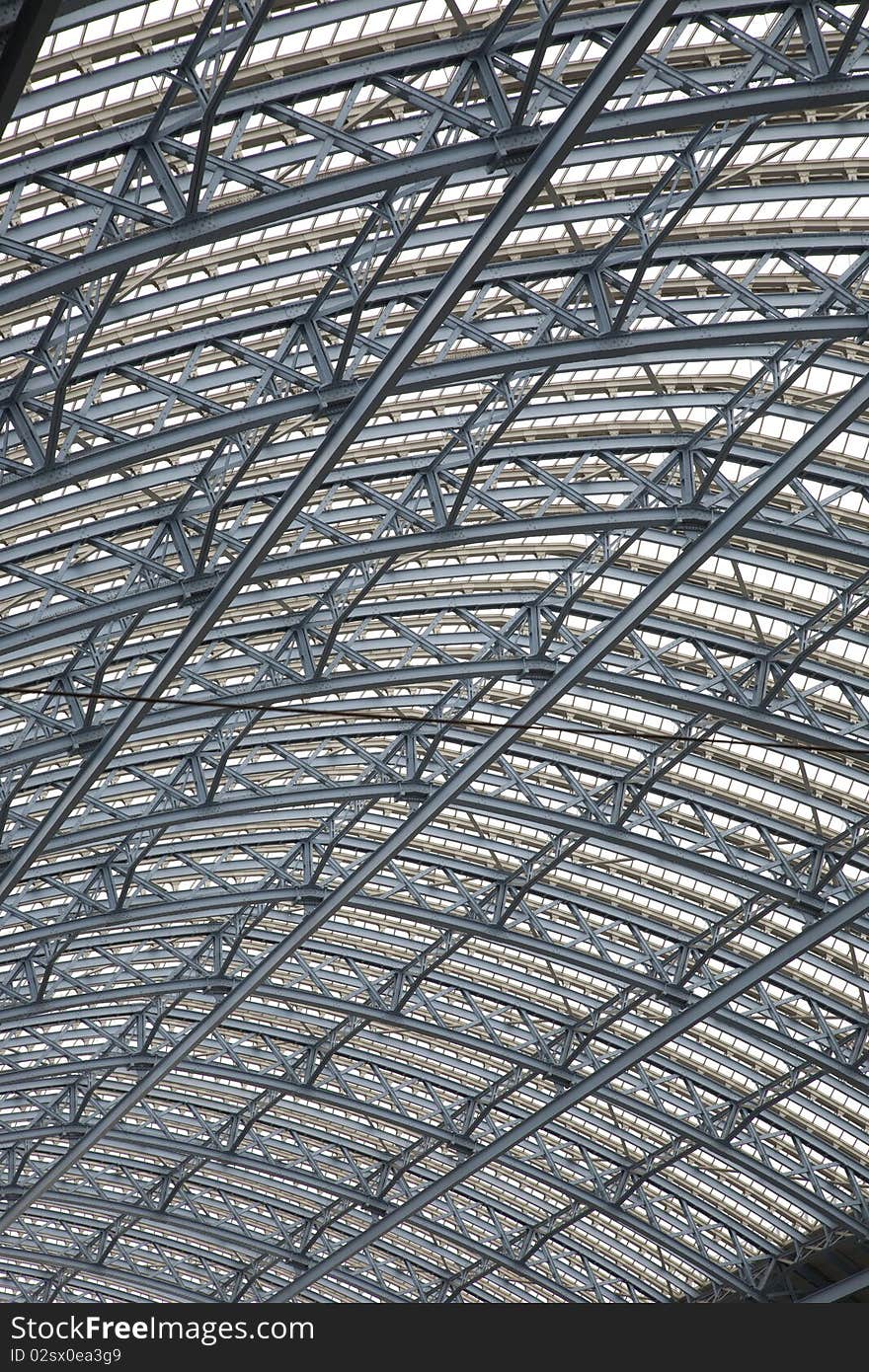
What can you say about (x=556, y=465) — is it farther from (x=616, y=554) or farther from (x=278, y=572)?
(x=278, y=572)

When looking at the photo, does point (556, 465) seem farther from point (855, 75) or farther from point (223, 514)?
point (855, 75)

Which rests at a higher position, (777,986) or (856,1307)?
(777,986)

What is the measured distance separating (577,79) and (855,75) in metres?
3.43

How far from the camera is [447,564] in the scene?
32250 mm

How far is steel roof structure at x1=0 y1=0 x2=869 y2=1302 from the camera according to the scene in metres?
20.0

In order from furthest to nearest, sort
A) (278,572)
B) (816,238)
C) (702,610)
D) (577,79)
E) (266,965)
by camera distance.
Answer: (266,965), (702,610), (278,572), (816,238), (577,79)

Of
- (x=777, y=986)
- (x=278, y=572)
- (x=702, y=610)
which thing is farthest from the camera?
(x=777, y=986)

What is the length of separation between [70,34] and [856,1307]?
17.1m

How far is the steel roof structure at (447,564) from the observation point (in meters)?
20.0

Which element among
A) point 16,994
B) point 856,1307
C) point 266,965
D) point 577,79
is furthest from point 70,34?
point 16,994

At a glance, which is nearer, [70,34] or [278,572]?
[70,34]

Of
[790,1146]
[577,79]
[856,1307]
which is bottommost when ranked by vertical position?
[856,1307]

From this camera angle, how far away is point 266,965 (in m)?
38.8

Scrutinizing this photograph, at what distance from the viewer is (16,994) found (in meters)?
40.8
